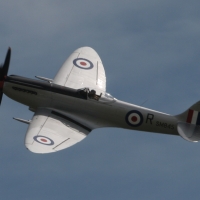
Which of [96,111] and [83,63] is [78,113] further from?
[83,63]

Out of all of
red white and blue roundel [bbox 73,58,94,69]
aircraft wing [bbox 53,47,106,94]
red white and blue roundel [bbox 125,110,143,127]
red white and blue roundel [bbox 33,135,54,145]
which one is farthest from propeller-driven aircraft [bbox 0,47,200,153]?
red white and blue roundel [bbox 73,58,94,69]

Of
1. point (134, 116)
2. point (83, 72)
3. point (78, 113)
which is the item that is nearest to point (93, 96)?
point (78, 113)

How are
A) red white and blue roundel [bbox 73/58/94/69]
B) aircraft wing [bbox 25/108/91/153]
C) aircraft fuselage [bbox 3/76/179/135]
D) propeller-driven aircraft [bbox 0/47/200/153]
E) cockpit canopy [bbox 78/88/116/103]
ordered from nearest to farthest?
aircraft wing [bbox 25/108/91/153] → propeller-driven aircraft [bbox 0/47/200/153] → aircraft fuselage [bbox 3/76/179/135] → cockpit canopy [bbox 78/88/116/103] → red white and blue roundel [bbox 73/58/94/69]

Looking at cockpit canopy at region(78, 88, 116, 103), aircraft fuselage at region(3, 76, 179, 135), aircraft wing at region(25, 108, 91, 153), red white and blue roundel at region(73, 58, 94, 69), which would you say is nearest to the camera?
aircraft wing at region(25, 108, 91, 153)

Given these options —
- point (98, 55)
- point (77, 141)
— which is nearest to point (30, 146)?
point (77, 141)

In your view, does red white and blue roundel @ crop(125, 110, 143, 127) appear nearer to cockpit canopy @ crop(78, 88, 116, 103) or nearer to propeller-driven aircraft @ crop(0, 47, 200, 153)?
propeller-driven aircraft @ crop(0, 47, 200, 153)

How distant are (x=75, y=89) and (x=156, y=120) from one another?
3586 millimetres

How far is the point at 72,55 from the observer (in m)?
40.5

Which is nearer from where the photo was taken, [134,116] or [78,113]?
[134,116]

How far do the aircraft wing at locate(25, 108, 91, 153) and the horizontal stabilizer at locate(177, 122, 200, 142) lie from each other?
3713mm

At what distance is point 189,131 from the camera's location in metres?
35.5

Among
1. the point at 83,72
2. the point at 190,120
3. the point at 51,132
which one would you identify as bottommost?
the point at 51,132

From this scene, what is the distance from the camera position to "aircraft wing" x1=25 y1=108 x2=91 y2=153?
3406 cm

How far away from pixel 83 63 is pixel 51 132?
5654 mm
